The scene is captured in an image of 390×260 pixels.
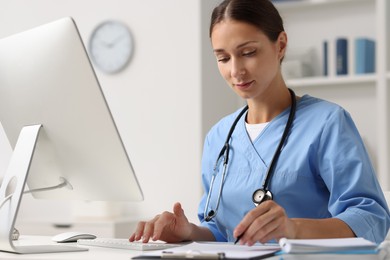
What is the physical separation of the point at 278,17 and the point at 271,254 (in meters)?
0.78

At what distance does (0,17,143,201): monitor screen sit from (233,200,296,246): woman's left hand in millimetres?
309

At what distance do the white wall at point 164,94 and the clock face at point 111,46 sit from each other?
45 millimetres

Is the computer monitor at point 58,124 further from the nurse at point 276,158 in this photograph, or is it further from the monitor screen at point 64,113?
the nurse at point 276,158

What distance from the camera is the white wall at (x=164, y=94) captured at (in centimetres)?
417

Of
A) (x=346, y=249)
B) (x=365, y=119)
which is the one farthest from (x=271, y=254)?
(x=365, y=119)

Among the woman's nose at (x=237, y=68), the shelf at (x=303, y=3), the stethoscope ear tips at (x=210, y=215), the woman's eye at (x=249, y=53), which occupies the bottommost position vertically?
the shelf at (x=303, y=3)

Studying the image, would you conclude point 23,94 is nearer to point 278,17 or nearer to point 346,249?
point 278,17

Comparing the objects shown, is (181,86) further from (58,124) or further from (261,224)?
(261,224)

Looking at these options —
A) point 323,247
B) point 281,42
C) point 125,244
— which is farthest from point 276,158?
point 323,247

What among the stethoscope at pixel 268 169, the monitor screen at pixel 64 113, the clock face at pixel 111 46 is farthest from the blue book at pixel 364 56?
the monitor screen at pixel 64 113

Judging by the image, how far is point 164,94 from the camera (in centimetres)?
427

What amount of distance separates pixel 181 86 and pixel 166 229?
256cm

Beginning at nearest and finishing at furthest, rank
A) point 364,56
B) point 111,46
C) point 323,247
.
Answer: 1. point 323,247
2. point 364,56
3. point 111,46

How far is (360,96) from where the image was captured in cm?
→ 411
